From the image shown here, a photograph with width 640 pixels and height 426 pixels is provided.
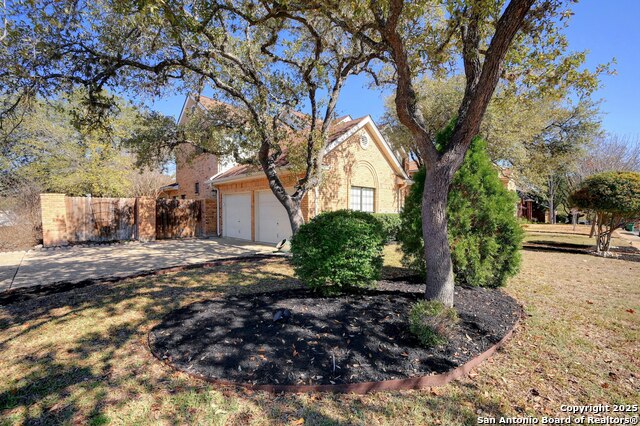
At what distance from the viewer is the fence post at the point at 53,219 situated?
1262cm

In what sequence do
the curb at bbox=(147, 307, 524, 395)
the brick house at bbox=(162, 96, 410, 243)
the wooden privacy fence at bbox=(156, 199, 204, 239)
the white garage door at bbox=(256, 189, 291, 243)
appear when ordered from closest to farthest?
the curb at bbox=(147, 307, 524, 395)
the brick house at bbox=(162, 96, 410, 243)
the white garage door at bbox=(256, 189, 291, 243)
the wooden privacy fence at bbox=(156, 199, 204, 239)

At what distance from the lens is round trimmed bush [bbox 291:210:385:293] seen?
16.4 ft

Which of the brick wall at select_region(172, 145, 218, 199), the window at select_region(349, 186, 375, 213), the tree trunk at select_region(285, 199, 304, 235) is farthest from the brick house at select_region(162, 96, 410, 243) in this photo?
the tree trunk at select_region(285, 199, 304, 235)

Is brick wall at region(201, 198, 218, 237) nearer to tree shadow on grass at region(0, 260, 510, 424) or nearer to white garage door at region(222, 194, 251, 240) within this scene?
white garage door at region(222, 194, 251, 240)

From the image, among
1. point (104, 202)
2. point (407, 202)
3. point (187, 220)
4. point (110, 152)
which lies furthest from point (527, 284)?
point (110, 152)

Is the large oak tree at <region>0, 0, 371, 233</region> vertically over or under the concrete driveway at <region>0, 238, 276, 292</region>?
over

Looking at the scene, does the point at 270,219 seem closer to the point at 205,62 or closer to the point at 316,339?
the point at 205,62

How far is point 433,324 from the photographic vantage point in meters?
3.62

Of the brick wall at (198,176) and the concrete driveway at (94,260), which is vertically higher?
the brick wall at (198,176)

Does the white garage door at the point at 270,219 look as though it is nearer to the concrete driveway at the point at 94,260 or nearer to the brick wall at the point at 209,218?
the concrete driveway at the point at 94,260

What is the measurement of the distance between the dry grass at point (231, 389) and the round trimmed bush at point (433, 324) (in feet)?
1.65

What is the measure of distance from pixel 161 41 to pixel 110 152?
14.0 metres

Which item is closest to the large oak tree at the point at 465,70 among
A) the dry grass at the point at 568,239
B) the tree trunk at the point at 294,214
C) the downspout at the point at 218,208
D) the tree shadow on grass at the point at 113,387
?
the tree shadow on grass at the point at 113,387

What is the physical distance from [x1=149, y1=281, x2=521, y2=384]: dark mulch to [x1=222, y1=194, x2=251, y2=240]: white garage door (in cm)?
1068
